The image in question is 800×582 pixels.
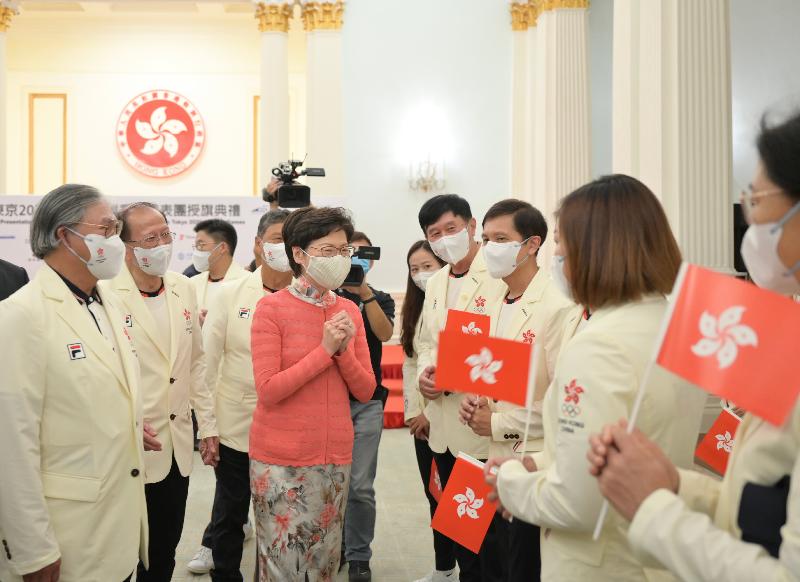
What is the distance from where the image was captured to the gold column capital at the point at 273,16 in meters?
12.1

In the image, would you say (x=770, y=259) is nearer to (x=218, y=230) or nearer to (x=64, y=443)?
(x=64, y=443)

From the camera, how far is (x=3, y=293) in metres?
3.02

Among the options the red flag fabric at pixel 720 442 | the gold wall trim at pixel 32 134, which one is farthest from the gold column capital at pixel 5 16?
the red flag fabric at pixel 720 442

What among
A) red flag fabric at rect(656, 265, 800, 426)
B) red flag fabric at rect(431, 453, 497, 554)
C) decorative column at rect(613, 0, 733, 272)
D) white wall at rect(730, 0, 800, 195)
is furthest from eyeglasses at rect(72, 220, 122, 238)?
white wall at rect(730, 0, 800, 195)

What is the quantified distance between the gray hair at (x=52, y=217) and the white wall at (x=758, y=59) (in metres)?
8.74

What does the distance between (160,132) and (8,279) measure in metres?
12.7

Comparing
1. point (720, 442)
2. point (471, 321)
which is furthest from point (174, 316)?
point (720, 442)

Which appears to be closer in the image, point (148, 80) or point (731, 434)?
point (731, 434)

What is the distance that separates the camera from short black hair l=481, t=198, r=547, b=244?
316 centimetres

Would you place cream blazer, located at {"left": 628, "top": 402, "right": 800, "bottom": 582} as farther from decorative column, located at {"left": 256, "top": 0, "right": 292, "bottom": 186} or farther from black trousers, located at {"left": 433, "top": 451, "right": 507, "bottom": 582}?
decorative column, located at {"left": 256, "top": 0, "right": 292, "bottom": 186}

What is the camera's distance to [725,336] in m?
1.30

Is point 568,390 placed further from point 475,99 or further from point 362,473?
point 475,99

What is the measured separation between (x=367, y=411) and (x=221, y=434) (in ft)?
2.79

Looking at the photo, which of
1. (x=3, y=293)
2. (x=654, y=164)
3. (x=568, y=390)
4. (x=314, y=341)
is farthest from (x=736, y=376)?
(x=654, y=164)
